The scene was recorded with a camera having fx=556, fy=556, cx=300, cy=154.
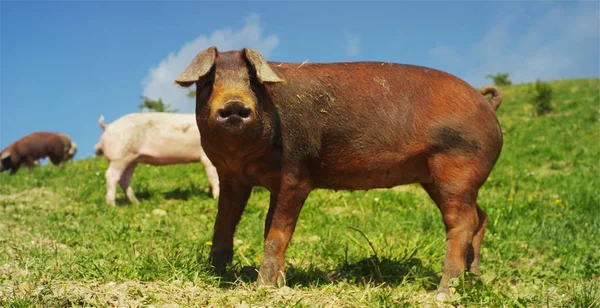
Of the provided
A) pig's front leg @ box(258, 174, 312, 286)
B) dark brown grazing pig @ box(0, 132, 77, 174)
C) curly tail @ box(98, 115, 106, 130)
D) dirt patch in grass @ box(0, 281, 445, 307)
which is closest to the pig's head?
pig's front leg @ box(258, 174, 312, 286)

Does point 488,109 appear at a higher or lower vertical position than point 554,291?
higher

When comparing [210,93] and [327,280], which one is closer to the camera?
[210,93]

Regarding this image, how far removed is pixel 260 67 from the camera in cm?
340

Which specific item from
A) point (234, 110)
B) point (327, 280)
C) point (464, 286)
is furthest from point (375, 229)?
point (234, 110)

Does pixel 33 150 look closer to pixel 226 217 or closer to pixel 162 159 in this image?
pixel 162 159

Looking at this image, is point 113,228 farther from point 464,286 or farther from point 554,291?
Answer: point 554,291

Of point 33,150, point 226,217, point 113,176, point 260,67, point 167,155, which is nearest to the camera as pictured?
point 260,67

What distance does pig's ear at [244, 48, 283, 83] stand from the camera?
3.35 metres

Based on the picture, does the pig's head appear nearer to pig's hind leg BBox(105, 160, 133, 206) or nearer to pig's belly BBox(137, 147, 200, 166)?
pig's hind leg BBox(105, 160, 133, 206)

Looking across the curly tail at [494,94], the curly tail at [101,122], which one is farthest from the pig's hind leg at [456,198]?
the curly tail at [101,122]

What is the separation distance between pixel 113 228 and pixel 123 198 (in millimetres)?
3870

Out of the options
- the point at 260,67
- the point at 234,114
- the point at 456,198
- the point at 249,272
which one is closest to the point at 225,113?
the point at 234,114

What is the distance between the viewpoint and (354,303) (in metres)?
3.38

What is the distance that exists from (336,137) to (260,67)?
751mm
